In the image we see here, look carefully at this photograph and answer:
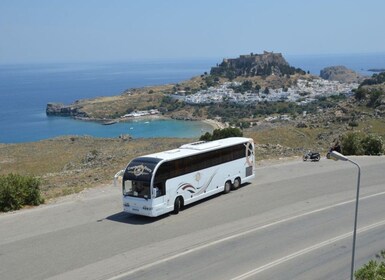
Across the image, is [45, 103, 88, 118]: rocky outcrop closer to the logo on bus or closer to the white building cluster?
the white building cluster

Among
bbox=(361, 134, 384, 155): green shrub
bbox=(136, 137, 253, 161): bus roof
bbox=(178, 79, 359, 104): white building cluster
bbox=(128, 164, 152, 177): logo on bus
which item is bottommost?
bbox=(178, 79, 359, 104): white building cluster

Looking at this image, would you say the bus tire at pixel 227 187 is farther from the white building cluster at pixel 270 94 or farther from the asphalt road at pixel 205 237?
the white building cluster at pixel 270 94

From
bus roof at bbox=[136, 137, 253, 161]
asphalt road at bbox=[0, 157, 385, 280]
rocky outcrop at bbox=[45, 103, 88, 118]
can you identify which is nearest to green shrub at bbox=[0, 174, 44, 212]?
asphalt road at bbox=[0, 157, 385, 280]

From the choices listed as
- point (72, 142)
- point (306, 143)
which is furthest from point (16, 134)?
point (306, 143)

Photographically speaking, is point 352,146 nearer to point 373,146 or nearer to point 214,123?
point 373,146

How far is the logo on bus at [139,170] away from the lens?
1935cm

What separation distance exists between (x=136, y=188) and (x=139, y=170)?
0.76 meters

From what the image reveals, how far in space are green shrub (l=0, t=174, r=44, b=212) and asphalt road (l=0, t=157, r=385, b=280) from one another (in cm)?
73

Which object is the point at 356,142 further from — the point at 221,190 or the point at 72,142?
the point at 72,142

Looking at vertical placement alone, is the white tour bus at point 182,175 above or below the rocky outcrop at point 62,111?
above

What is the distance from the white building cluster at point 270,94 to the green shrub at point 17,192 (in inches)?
5162

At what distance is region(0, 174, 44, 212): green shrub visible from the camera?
70.3ft

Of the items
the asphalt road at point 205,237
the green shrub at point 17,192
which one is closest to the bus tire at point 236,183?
the asphalt road at point 205,237

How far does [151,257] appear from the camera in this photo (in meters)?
15.6
